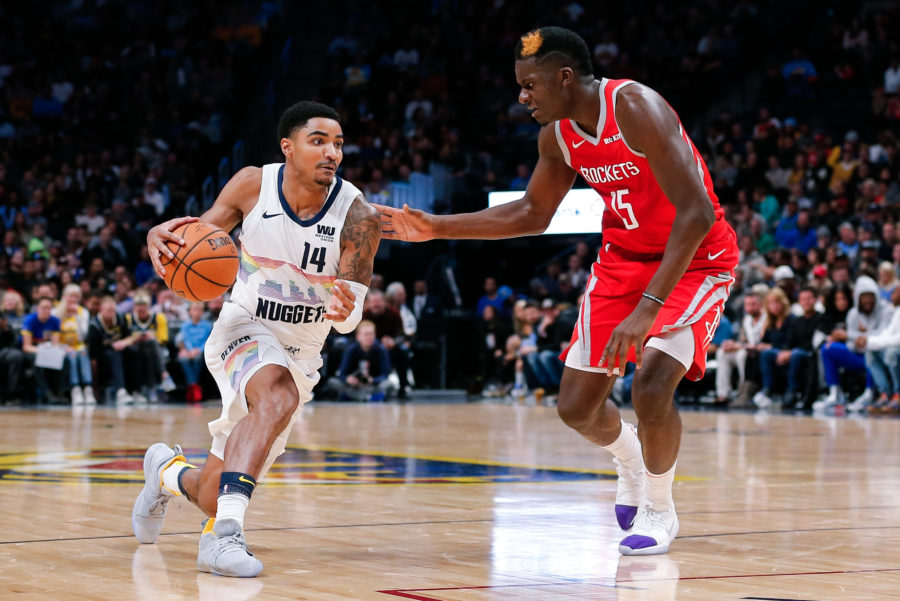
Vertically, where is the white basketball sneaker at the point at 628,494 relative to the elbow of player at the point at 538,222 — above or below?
below

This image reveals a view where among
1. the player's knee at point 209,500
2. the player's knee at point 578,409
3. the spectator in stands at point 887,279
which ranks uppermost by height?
the spectator in stands at point 887,279

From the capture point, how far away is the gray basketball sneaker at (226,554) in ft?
13.6

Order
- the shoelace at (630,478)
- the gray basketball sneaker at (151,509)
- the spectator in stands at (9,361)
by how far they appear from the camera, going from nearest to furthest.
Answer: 1. the gray basketball sneaker at (151,509)
2. the shoelace at (630,478)
3. the spectator in stands at (9,361)

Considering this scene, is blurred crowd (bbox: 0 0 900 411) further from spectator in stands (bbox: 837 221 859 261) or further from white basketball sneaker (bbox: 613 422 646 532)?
white basketball sneaker (bbox: 613 422 646 532)

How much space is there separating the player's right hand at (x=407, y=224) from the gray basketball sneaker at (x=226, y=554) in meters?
1.66

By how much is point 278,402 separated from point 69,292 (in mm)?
11646

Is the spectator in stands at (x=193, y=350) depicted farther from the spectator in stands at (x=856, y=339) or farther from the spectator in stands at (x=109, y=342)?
the spectator in stands at (x=856, y=339)

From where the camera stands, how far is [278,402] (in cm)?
467

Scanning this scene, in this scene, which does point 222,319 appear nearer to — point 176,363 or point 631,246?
point 631,246

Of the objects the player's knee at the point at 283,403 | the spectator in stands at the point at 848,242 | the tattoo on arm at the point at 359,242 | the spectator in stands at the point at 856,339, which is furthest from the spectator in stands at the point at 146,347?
the player's knee at the point at 283,403

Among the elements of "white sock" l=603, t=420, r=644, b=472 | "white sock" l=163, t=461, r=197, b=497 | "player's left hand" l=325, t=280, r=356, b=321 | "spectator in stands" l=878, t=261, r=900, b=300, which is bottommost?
"white sock" l=163, t=461, r=197, b=497

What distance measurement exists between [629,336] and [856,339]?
10129mm

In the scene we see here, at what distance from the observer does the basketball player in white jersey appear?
4.80 meters

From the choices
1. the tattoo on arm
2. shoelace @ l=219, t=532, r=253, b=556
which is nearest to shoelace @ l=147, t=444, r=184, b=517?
shoelace @ l=219, t=532, r=253, b=556
